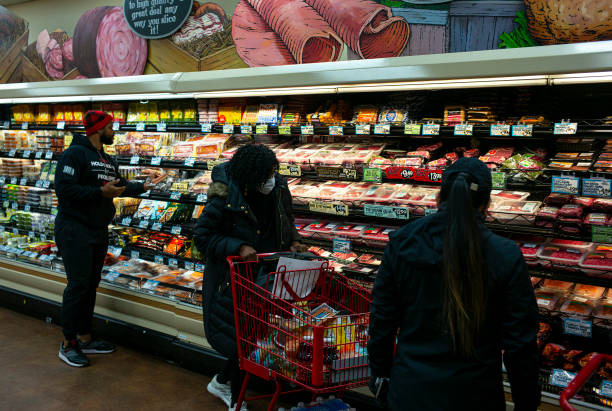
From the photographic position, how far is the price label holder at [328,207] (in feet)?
11.2

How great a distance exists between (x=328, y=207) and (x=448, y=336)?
1960mm

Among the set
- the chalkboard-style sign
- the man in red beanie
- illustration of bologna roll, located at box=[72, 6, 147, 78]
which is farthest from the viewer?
illustration of bologna roll, located at box=[72, 6, 147, 78]

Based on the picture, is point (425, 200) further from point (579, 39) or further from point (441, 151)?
point (579, 39)

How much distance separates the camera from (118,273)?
4.53 metres

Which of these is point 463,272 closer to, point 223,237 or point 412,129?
point 223,237

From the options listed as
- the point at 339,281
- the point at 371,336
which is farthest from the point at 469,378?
the point at 339,281

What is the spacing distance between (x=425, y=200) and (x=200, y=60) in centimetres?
226

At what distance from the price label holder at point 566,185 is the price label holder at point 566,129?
0.23 meters

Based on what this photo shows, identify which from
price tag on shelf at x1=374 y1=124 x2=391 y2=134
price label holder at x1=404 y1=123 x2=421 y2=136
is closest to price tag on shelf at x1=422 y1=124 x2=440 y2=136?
price label holder at x1=404 y1=123 x2=421 y2=136

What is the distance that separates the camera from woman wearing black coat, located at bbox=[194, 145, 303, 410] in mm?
2578

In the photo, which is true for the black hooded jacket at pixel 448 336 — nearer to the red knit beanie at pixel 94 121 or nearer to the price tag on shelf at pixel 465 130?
the price tag on shelf at pixel 465 130

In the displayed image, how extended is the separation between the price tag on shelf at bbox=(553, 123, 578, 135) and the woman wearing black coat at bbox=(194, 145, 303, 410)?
141 centimetres

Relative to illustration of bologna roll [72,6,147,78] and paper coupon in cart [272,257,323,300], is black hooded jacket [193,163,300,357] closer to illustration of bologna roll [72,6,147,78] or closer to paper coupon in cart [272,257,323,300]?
paper coupon in cart [272,257,323,300]

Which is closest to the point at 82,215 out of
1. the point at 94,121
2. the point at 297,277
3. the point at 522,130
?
the point at 94,121
